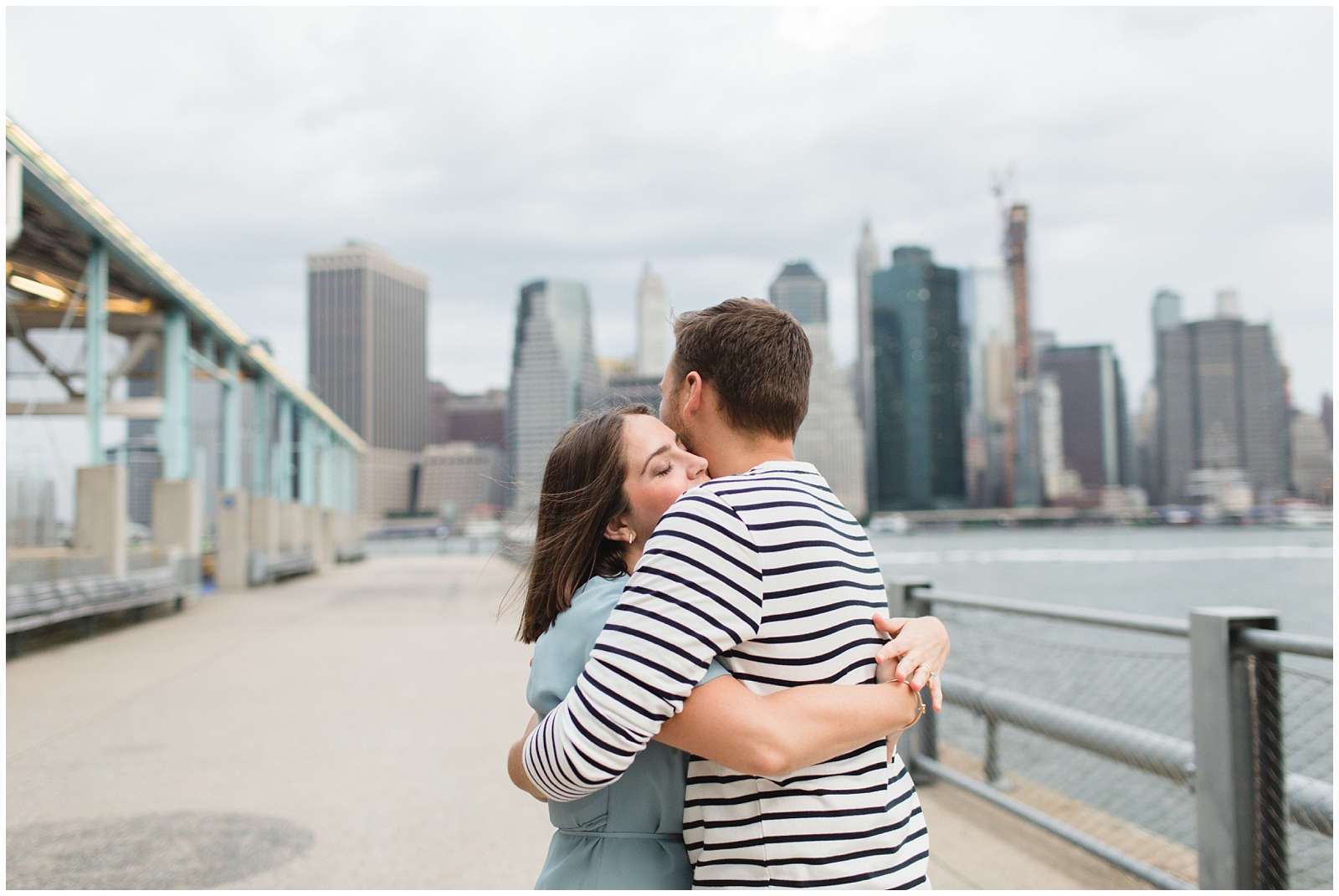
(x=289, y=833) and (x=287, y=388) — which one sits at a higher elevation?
(x=287, y=388)

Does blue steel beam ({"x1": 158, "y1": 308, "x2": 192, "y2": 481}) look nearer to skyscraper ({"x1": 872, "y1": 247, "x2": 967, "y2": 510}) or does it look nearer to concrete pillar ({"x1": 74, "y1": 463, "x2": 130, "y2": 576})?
concrete pillar ({"x1": 74, "y1": 463, "x2": 130, "y2": 576})

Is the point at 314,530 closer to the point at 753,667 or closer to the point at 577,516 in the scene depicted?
the point at 577,516

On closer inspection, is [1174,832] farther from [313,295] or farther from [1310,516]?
[313,295]

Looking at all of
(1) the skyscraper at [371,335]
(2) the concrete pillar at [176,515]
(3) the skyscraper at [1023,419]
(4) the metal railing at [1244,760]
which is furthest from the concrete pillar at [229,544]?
(3) the skyscraper at [1023,419]

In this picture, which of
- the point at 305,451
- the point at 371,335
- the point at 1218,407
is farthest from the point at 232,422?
the point at 1218,407

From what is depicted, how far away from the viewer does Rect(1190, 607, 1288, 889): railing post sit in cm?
314

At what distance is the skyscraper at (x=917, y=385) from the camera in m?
67.1

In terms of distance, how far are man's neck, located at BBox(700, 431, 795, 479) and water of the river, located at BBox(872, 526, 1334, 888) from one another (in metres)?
2.27

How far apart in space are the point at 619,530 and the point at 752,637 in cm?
36

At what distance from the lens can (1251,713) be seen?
3160mm

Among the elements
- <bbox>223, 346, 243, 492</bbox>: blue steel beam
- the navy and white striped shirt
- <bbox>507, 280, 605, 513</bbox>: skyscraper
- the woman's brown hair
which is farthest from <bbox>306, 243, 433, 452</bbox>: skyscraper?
the navy and white striped shirt

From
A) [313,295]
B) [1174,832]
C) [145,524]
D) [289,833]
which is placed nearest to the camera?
[289,833]

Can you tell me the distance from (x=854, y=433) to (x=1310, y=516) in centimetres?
2942

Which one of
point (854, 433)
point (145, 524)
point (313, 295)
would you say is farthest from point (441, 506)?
point (854, 433)
